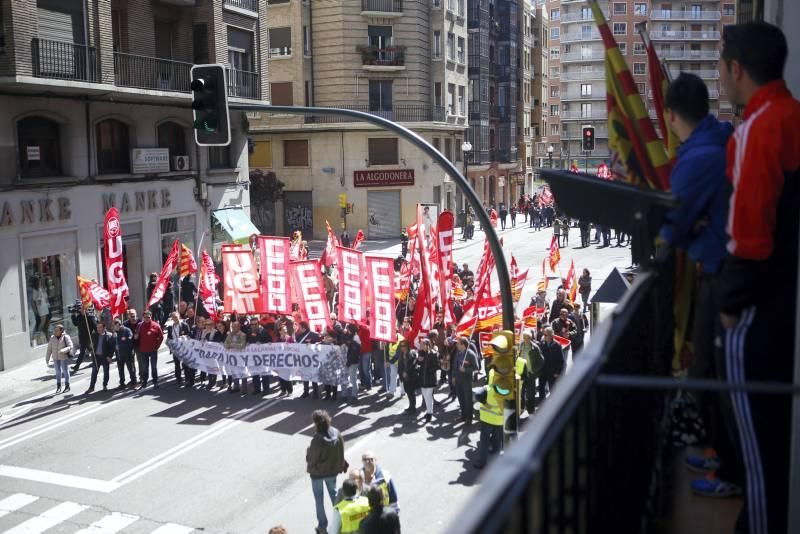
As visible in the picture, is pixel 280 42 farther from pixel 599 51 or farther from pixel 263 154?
pixel 599 51

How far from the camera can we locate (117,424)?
52.5ft

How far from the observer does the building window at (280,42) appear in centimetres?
4784

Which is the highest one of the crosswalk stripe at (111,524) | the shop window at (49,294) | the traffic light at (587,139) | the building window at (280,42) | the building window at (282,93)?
the building window at (280,42)

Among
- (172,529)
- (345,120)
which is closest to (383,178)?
(345,120)

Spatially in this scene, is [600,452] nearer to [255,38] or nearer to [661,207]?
[661,207]

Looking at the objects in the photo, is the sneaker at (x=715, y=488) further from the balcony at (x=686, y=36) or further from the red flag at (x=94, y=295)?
the balcony at (x=686, y=36)

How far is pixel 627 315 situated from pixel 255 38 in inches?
1275

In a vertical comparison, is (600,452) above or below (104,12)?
below

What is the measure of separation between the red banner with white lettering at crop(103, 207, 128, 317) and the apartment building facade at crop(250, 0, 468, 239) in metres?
27.5

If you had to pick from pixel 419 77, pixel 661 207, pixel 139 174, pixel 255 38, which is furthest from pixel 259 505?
pixel 419 77

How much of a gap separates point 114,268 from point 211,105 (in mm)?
8097

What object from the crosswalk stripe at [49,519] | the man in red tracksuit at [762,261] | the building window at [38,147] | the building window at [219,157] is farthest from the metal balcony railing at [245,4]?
the man in red tracksuit at [762,261]

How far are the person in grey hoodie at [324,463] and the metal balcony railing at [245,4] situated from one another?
23484 mm

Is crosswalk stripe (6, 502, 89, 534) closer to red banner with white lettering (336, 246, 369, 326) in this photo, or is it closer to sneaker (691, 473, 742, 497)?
red banner with white lettering (336, 246, 369, 326)
